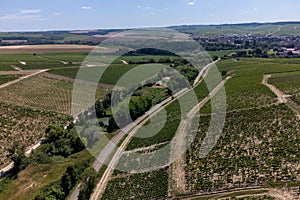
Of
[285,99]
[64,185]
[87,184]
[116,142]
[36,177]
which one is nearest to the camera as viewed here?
[87,184]

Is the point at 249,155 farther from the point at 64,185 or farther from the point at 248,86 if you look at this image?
the point at 248,86

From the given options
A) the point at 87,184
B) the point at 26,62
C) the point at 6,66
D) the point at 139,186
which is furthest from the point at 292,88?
the point at 26,62

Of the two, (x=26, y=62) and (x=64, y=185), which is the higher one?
(x=26, y=62)

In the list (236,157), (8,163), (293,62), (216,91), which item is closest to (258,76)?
(216,91)

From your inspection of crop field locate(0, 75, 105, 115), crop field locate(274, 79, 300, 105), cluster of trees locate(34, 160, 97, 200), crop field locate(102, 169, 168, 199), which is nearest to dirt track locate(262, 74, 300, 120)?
crop field locate(274, 79, 300, 105)

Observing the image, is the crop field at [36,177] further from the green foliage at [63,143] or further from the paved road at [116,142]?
the paved road at [116,142]

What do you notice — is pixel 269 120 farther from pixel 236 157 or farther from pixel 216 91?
pixel 216 91

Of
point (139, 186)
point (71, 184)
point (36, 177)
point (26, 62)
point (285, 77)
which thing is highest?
point (26, 62)
